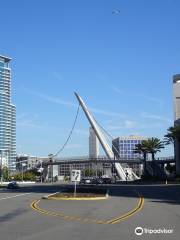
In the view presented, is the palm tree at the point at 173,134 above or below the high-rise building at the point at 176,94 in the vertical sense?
below

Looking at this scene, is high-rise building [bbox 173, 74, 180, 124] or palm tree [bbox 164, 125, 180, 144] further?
high-rise building [bbox 173, 74, 180, 124]

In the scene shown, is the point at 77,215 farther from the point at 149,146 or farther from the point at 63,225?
the point at 149,146

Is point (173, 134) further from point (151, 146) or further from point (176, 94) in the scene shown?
point (176, 94)

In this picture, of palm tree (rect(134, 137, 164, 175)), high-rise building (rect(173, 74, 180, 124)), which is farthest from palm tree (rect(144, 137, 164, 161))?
high-rise building (rect(173, 74, 180, 124))

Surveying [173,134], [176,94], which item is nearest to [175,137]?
[173,134]

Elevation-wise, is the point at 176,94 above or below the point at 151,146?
above

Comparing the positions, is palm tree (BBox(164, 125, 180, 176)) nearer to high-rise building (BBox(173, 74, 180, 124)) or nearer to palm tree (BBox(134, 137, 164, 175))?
palm tree (BBox(134, 137, 164, 175))

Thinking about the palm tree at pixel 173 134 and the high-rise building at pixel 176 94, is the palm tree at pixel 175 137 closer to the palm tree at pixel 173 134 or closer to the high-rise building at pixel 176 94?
the palm tree at pixel 173 134

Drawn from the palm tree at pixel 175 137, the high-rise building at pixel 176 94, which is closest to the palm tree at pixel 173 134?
the palm tree at pixel 175 137

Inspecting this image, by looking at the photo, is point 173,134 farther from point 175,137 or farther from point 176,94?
point 176,94

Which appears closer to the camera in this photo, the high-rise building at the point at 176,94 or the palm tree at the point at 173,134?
the palm tree at the point at 173,134

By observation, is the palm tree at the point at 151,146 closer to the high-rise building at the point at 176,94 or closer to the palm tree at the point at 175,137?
the palm tree at the point at 175,137

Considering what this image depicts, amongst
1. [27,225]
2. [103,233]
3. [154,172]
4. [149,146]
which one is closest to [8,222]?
[27,225]

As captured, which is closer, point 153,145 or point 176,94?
point 153,145
